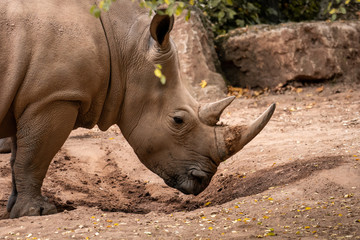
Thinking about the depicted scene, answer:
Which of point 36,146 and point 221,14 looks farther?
point 221,14

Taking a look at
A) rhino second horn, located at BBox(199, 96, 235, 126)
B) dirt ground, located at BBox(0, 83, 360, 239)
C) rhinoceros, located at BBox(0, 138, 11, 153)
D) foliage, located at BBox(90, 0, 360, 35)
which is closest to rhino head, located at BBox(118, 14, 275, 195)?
rhino second horn, located at BBox(199, 96, 235, 126)

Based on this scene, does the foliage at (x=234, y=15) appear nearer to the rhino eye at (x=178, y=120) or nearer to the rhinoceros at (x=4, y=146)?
the rhinoceros at (x=4, y=146)

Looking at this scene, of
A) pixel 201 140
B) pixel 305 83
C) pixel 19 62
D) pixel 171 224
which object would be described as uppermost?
pixel 19 62

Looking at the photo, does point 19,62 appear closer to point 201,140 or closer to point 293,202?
point 201,140

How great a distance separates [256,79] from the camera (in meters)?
12.0

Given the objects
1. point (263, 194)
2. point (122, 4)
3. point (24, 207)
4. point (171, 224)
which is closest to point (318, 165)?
point (263, 194)

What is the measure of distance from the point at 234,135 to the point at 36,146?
183cm

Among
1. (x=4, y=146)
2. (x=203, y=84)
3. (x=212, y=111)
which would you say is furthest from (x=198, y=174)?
(x=203, y=84)

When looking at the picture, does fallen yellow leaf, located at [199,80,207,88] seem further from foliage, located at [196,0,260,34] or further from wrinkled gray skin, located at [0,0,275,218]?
wrinkled gray skin, located at [0,0,275,218]

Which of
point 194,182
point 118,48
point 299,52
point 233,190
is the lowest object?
point 233,190

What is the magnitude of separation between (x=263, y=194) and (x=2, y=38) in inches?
106

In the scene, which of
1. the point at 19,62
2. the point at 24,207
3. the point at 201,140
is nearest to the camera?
the point at 19,62

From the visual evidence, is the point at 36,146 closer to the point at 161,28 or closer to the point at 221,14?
the point at 161,28

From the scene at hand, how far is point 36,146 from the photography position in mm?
5102
